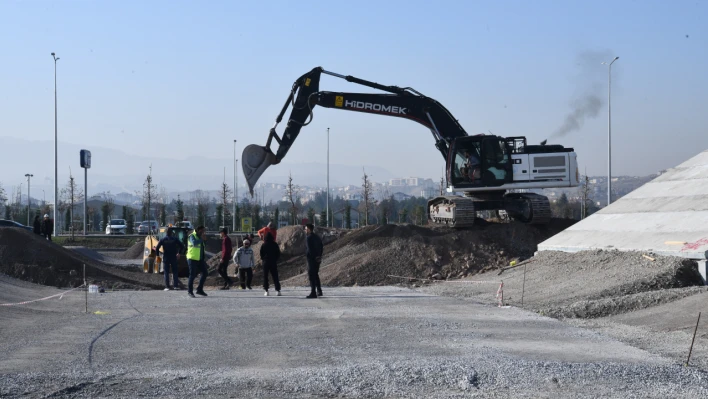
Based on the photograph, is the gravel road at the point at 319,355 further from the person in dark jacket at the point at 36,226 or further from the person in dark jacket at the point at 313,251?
the person in dark jacket at the point at 36,226

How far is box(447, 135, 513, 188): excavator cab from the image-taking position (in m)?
27.9

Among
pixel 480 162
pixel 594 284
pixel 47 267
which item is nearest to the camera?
pixel 594 284

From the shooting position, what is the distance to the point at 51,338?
11.8 metres

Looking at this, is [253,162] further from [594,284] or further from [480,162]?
[594,284]

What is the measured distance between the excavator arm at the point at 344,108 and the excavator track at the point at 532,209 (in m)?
3.30

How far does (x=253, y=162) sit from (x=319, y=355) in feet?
49.9

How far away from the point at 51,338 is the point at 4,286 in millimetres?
8528

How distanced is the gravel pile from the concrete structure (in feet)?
1.83

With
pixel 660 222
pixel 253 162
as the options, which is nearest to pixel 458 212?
pixel 253 162

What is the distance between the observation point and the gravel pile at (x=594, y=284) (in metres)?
14.8

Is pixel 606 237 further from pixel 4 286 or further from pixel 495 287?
pixel 4 286

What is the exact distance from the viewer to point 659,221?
20.5 metres

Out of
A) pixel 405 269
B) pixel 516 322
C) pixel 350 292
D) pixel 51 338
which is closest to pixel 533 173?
pixel 405 269

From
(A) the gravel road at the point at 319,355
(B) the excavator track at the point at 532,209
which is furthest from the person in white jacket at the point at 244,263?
(B) the excavator track at the point at 532,209
